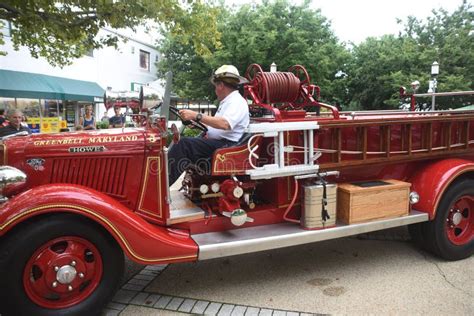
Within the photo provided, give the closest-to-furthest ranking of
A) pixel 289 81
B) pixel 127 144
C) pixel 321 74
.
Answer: pixel 127 144 < pixel 289 81 < pixel 321 74

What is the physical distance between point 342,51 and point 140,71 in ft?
44.1

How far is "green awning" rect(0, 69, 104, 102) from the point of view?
14.7 metres

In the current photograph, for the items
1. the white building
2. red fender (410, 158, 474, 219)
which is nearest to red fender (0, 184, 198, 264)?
red fender (410, 158, 474, 219)

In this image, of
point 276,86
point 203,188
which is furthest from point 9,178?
point 276,86

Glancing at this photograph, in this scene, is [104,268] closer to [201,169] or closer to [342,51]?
[201,169]

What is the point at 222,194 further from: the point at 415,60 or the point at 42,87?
the point at 415,60

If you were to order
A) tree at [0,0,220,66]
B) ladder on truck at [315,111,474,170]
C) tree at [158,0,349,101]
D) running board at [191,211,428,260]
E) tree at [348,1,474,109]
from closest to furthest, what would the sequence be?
running board at [191,211,428,260], ladder on truck at [315,111,474,170], tree at [0,0,220,66], tree at [158,0,349,101], tree at [348,1,474,109]

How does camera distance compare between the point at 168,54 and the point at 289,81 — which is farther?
the point at 168,54

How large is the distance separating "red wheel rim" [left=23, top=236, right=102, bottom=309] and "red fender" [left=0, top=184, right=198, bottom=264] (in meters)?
0.24

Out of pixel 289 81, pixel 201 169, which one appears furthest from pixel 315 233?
pixel 289 81

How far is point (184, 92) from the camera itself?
21.8 metres

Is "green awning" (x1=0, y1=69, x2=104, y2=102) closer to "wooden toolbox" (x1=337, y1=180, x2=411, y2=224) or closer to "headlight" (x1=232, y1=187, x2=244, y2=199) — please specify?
"headlight" (x1=232, y1=187, x2=244, y2=199)

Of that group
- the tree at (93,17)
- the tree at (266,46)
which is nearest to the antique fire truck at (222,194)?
the tree at (93,17)

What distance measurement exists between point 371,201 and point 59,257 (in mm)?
2782
